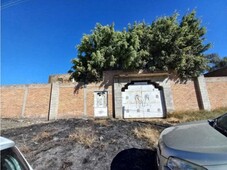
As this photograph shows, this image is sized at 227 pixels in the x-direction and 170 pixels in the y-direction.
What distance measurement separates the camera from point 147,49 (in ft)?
50.1

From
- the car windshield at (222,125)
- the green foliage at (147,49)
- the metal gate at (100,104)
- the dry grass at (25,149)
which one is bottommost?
the dry grass at (25,149)

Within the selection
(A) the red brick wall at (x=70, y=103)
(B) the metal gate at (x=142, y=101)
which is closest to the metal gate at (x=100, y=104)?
(A) the red brick wall at (x=70, y=103)

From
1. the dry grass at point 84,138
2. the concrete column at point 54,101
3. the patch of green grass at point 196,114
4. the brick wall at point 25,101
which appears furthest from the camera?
the brick wall at point 25,101

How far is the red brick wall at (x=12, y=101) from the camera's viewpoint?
1419 centimetres

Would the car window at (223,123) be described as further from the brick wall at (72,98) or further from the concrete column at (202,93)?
the concrete column at (202,93)

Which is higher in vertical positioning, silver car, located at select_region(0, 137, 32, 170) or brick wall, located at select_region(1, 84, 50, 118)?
brick wall, located at select_region(1, 84, 50, 118)

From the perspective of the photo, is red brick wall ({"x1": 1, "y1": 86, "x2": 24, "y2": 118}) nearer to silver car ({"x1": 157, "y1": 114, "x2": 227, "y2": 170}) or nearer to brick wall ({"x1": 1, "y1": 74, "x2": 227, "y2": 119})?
brick wall ({"x1": 1, "y1": 74, "x2": 227, "y2": 119})

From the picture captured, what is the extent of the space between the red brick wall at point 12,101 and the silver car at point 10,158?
45.3 feet

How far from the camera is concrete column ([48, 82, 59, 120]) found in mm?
13856

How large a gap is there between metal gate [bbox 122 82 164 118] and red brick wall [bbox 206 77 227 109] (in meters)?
3.82

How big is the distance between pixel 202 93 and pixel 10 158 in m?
14.6

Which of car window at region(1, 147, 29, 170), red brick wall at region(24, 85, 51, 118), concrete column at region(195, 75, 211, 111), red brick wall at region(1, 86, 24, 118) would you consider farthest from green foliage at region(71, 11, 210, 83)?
car window at region(1, 147, 29, 170)

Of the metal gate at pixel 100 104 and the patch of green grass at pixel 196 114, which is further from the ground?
the metal gate at pixel 100 104

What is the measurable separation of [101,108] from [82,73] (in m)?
3.43
